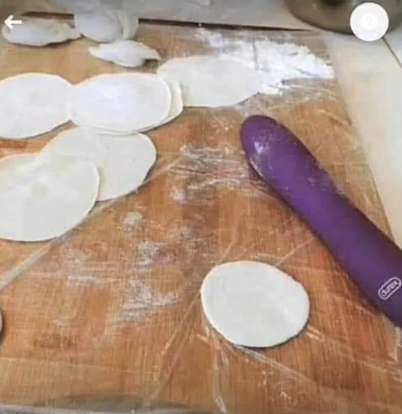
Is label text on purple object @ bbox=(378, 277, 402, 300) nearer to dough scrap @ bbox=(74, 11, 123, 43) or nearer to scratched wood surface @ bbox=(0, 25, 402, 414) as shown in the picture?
scratched wood surface @ bbox=(0, 25, 402, 414)

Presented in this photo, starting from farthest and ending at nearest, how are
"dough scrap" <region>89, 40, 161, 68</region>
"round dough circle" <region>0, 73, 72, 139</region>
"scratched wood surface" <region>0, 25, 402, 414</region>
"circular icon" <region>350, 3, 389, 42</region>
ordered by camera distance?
"circular icon" <region>350, 3, 389, 42</region> → "dough scrap" <region>89, 40, 161, 68</region> → "round dough circle" <region>0, 73, 72, 139</region> → "scratched wood surface" <region>0, 25, 402, 414</region>

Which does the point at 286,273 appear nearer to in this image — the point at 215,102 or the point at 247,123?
the point at 247,123

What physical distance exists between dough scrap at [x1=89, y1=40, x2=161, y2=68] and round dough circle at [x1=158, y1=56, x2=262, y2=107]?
0.09 ft

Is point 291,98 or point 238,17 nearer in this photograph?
point 291,98

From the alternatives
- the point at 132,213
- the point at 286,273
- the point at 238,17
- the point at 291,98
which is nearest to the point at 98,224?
the point at 132,213

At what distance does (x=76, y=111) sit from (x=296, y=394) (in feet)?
1.46

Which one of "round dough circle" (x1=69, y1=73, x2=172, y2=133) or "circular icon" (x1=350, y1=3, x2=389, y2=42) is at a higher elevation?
"circular icon" (x1=350, y1=3, x2=389, y2=42)

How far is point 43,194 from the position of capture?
71cm

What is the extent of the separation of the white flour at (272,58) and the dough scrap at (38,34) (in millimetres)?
184

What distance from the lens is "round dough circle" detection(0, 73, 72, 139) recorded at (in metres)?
0.82

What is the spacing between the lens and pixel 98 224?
69 centimetres

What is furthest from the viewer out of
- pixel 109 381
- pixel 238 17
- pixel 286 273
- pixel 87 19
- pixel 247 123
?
pixel 238 17

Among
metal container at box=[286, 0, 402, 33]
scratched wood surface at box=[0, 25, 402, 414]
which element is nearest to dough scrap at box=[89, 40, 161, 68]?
scratched wood surface at box=[0, 25, 402, 414]

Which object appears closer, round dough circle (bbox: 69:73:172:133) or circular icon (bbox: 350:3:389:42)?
round dough circle (bbox: 69:73:172:133)
